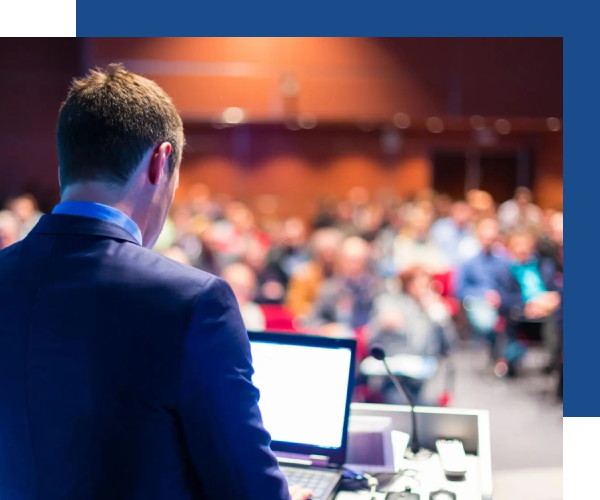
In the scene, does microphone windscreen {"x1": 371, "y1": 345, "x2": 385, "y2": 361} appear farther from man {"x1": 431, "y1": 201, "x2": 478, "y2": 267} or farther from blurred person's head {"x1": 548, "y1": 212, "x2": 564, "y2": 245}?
man {"x1": 431, "y1": 201, "x2": 478, "y2": 267}

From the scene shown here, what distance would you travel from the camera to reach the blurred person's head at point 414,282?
456cm

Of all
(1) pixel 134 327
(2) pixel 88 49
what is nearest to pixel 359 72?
(2) pixel 88 49

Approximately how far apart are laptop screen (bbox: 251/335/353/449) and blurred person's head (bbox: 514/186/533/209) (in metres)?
9.58

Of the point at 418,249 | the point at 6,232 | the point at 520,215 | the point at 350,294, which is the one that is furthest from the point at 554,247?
the point at 6,232

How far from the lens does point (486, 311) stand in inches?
246

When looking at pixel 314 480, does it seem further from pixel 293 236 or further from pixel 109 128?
pixel 293 236

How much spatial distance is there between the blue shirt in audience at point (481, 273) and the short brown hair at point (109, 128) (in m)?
5.84

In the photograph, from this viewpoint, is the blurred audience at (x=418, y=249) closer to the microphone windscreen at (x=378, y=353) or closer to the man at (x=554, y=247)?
the man at (x=554, y=247)

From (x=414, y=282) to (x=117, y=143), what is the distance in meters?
3.75

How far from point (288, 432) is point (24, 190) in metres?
9.71

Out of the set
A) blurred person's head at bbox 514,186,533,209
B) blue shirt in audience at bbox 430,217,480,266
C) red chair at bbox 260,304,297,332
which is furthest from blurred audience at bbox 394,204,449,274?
blurred person's head at bbox 514,186,533,209

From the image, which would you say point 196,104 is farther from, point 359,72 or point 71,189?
point 71,189

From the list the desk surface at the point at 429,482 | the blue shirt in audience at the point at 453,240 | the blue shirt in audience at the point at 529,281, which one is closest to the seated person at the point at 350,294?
the blue shirt in audience at the point at 529,281

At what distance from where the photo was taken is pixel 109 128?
1003mm
